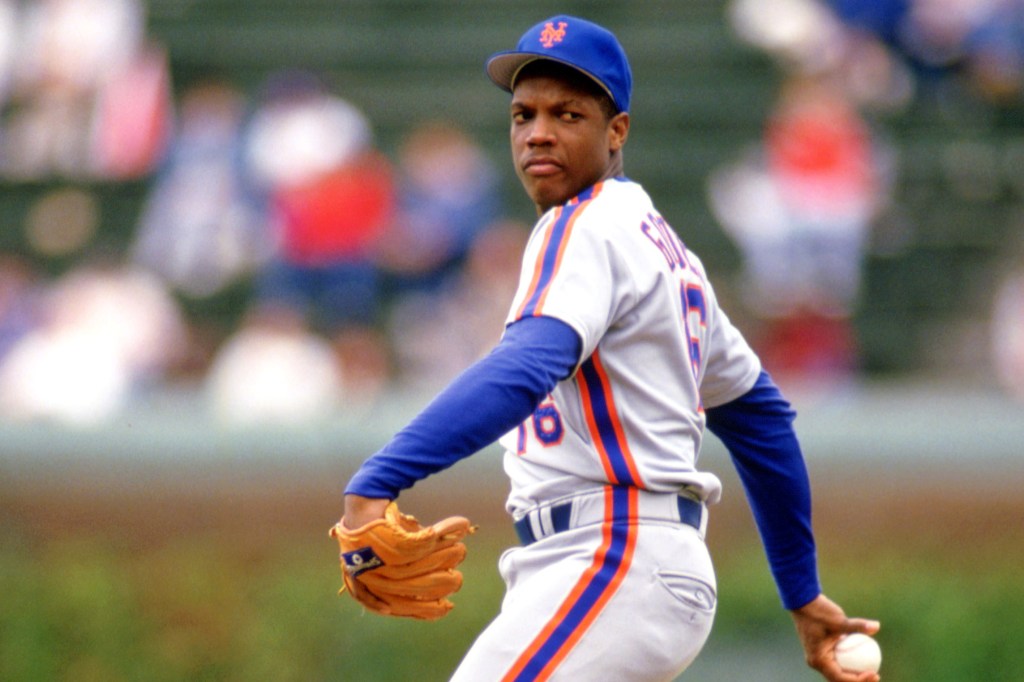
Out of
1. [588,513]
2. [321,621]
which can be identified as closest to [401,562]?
[588,513]

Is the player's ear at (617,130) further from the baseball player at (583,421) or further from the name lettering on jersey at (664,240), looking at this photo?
the name lettering on jersey at (664,240)

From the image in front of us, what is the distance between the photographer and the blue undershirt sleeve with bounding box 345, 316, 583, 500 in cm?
292

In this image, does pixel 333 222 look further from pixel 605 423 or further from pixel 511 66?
pixel 605 423

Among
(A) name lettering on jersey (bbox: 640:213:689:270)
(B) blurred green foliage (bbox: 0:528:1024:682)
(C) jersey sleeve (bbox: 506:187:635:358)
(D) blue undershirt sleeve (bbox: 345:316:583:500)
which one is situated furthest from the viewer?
(B) blurred green foliage (bbox: 0:528:1024:682)

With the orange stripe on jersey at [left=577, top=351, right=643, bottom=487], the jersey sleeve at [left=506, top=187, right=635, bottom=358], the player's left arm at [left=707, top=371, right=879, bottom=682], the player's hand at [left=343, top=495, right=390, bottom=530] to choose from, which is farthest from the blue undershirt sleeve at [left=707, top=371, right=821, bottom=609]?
the player's hand at [left=343, top=495, right=390, bottom=530]

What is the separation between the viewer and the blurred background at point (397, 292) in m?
7.00

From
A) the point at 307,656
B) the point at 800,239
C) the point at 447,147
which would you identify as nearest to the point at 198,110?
the point at 447,147

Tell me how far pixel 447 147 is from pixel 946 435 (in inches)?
138

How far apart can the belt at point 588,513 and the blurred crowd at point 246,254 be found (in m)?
5.72

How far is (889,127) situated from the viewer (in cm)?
1102

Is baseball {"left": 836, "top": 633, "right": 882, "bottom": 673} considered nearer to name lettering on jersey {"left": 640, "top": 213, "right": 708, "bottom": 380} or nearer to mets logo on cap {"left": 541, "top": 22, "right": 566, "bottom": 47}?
name lettering on jersey {"left": 640, "top": 213, "right": 708, "bottom": 380}

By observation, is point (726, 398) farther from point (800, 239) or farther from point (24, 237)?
point (24, 237)

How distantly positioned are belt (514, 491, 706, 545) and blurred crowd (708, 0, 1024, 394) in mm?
6397

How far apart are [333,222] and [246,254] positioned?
3.24 ft
